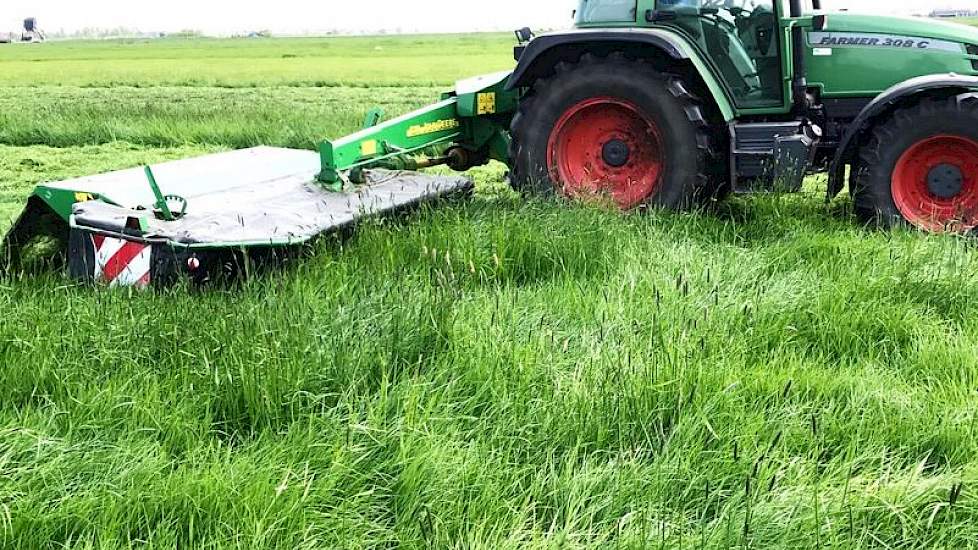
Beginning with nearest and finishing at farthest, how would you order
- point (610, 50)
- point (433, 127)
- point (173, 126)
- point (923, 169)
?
point (923, 169) < point (610, 50) < point (433, 127) < point (173, 126)

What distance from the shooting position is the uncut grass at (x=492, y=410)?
2.12 metres

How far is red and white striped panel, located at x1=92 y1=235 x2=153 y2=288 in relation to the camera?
3832 millimetres

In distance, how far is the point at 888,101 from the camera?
4.99 meters

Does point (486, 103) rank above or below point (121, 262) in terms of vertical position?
above

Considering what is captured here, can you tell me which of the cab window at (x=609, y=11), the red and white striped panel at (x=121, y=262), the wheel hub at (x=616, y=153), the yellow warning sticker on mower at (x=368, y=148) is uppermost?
the cab window at (x=609, y=11)

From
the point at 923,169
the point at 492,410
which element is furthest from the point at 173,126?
the point at 492,410

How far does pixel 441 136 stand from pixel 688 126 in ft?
5.37

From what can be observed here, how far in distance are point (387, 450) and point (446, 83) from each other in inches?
915

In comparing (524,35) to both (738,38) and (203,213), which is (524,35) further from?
(203,213)

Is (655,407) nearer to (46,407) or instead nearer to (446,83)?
(46,407)

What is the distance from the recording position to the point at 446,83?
24.9 metres

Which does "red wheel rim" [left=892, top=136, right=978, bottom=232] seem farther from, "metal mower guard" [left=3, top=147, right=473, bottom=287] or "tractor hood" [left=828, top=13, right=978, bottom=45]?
"metal mower guard" [left=3, top=147, right=473, bottom=287]

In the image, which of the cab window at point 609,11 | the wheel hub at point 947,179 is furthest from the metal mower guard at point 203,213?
the wheel hub at point 947,179

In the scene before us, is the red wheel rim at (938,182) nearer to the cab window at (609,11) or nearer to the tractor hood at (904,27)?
the tractor hood at (904,27)
